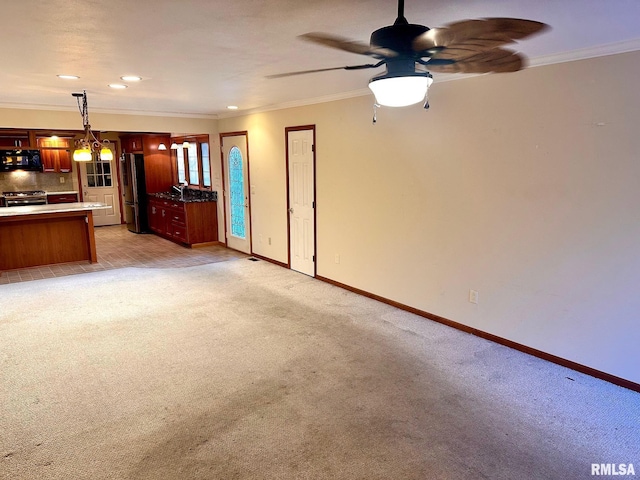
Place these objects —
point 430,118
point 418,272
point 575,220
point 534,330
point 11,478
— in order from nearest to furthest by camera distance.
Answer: point 11,478 → point 575,220 → point 534,330 → point 430,118 → point 418,272

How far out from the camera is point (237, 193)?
289 inches

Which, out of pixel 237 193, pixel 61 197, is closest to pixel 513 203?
pixel 237 193

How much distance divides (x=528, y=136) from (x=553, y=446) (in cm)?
225

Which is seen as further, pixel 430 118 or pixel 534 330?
pixel 430 118

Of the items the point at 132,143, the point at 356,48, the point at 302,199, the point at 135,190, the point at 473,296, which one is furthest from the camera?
the point at 135,190

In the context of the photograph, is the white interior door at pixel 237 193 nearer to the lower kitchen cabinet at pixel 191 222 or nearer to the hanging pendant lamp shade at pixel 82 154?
the lower kitchen cabinet at pixel 191 222

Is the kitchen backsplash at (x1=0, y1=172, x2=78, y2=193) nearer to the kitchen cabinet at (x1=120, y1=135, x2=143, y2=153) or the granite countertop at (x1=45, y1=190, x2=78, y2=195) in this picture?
the granite countertop at (x1=45, y1=190, x2=78, y2=195)

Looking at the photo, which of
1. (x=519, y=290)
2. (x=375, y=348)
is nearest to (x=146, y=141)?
(x=375, y=348)

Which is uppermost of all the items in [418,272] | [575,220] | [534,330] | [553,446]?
[575,220]

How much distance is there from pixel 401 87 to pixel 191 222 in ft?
21.7

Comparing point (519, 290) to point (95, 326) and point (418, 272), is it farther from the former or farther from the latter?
point (95, 326)

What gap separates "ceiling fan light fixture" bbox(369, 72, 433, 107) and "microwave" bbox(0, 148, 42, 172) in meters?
9.50

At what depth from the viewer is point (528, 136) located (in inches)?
132

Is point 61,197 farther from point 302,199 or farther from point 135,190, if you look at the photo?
point 302,199
